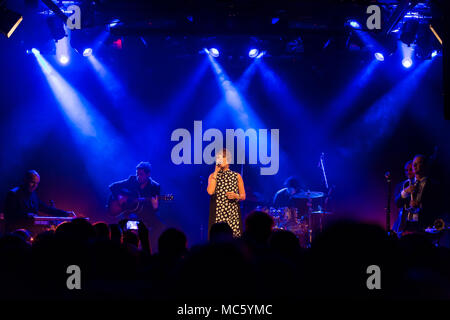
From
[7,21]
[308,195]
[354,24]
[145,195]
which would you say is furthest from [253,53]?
[7,21]

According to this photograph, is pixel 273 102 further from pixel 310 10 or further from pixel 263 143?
pixel 310 10

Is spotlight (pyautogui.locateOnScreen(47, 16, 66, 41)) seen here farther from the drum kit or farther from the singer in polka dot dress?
the drum kit

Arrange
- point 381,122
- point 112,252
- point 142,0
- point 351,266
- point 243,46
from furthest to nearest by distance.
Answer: point 381,122
point 243,46
point 142,0
point 112,252
point 351,266

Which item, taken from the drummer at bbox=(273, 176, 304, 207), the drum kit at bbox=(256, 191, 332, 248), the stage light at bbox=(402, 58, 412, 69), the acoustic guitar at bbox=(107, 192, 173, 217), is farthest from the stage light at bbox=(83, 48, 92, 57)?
the stage light at bbox=(402, 58, 412, 69)

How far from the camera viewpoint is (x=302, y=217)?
28.0 ft

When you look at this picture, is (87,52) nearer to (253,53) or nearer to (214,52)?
(214,52)

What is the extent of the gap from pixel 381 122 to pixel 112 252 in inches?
348

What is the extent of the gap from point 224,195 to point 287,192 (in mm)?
3276

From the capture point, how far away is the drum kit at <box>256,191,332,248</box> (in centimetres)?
829

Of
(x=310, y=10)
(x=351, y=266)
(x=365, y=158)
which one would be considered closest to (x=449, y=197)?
(x=365, y=158)

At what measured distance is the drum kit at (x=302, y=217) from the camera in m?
8.29

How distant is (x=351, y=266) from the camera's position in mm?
1631

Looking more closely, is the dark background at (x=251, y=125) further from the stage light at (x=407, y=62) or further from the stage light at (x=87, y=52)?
the stage light at (x=87, y=52)
